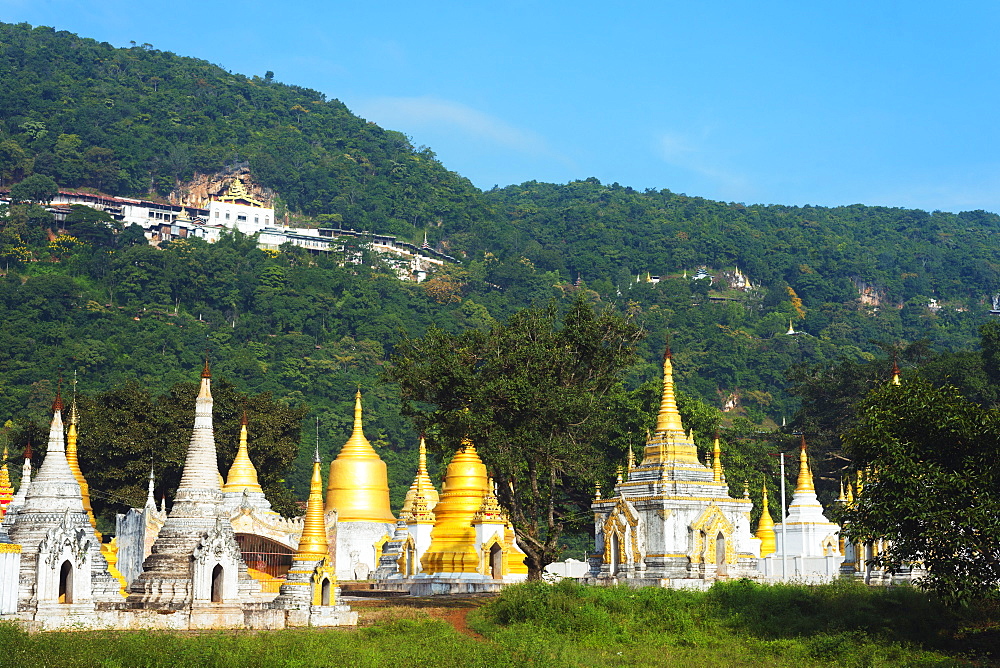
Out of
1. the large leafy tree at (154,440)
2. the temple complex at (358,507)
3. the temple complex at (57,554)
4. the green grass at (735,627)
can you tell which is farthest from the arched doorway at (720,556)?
the large leafy tree at (154,440)

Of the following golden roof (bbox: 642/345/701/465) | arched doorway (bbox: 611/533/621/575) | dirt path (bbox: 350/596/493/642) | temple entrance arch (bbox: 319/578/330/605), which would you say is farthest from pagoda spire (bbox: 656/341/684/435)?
temple entrance arch (bbox: 319/578/330/605)

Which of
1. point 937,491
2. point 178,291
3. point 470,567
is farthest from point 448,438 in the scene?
point 178,291

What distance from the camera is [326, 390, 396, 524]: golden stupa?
67188mm

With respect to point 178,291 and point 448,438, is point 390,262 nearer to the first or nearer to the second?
point 178,291

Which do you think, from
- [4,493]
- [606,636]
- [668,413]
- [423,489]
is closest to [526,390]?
[668,413]

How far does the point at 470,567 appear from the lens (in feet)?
164

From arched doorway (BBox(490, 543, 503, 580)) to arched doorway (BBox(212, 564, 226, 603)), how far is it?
13.5 meters

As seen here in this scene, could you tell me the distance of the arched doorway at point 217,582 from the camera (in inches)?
1535

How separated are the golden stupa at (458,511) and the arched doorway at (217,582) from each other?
41.4 ft

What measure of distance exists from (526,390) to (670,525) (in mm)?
6724

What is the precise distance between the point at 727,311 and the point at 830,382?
94.4 meters

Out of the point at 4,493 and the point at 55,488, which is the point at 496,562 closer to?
the point at 4,493

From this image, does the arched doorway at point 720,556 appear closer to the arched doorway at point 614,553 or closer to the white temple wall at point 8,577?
the arched doorway at point 614,553

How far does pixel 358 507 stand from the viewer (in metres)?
67.4
